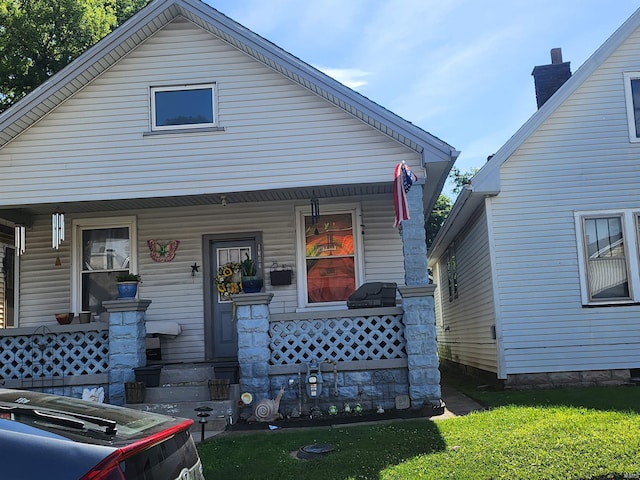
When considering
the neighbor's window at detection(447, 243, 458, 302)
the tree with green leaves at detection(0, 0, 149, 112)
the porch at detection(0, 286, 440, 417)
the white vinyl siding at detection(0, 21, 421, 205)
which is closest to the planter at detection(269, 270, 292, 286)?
the porch at detection(0, 286, 440, 417)

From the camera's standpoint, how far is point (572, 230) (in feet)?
35.8

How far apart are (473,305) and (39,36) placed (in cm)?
1467

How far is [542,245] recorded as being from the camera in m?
10.9

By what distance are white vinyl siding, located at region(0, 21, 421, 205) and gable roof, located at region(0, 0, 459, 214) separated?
141 millimetres

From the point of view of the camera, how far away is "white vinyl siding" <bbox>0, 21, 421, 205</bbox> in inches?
384

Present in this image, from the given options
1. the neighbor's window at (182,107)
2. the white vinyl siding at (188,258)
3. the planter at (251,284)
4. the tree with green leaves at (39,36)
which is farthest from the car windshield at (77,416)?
the tree with green leaves at (39,36)

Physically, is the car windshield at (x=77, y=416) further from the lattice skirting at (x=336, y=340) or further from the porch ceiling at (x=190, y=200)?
the porch ceiling at (x=190, y=200)

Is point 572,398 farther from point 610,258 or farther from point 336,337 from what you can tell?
point 336,337

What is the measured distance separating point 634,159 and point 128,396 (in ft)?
30.5

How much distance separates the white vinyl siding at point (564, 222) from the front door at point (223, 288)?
464cm

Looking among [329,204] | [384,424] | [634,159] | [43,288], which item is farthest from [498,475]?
[43,288]

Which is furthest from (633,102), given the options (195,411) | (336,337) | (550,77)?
(195,411)

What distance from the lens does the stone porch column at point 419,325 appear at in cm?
892

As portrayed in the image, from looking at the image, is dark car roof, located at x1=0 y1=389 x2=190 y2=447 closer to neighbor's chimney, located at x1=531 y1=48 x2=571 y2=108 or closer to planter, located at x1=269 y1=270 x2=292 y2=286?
planter, located at x1=269 y1=270 x2=292 y2=286
